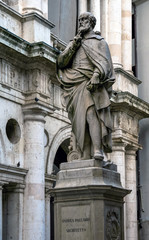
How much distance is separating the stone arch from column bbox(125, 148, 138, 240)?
4.61m

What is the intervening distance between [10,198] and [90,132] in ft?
28.5

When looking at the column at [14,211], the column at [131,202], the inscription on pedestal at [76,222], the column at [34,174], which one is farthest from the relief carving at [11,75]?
the inscription on pedestal at [76,222]

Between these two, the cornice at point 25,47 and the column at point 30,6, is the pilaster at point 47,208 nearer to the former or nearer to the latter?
the cornice at point 25,47

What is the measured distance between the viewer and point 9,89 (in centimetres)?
1823

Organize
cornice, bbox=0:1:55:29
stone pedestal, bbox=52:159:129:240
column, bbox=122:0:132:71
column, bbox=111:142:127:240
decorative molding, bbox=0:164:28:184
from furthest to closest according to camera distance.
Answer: column, bbox=122:0:132:71 < column, bbox=111:142:127:240 < cornice, bbox=0:1:55:29 < decorative molding, bbox=0:164:28:184 < stone pedestal, bbox=52:159:129:240

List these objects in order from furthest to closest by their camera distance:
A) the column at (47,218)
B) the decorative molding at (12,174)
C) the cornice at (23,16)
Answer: the column at (47,218) → the cornice at (23,16) → the decorative molding at (12,174)

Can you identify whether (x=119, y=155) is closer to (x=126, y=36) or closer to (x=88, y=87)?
(x=126, y=36)

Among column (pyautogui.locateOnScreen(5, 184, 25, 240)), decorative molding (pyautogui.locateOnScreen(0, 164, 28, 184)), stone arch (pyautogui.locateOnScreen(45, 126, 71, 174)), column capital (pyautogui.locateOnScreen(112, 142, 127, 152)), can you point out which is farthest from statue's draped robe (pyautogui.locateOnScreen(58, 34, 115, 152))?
column capital (pyautogui.locateOnScreen(112, 142, 127, 152))

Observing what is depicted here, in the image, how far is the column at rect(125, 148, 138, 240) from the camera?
2405cm

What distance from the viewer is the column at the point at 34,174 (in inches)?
709

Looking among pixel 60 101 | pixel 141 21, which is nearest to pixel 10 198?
pixel 60 101

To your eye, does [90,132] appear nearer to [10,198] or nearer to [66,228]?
[66,228]

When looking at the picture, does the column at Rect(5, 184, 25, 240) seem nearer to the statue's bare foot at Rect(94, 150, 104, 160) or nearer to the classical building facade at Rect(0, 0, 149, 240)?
the classical building facade at Rect(0, 0, 149, 240)

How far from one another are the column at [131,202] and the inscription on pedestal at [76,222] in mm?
14545
